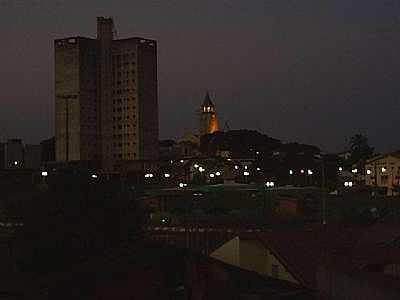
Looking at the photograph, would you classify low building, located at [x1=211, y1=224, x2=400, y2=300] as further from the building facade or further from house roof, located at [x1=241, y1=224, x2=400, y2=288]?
the building facade

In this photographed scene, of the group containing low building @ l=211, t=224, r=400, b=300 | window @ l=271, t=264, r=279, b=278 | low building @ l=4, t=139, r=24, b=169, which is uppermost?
low building @ l=4, t=139, r=24, b=169

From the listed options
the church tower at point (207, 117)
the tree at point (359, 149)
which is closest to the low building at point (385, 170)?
the tree at point (359, 149)

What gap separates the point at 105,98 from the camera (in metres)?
96.5

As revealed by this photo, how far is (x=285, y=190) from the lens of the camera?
4641 cm

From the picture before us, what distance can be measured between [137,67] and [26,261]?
7587 cm

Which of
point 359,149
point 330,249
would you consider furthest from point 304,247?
point 359,149

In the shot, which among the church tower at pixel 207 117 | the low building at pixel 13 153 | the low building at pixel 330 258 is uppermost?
the church tower at pixel 207 117

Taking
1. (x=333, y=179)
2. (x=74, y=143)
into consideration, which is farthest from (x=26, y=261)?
(x=74, y=143)

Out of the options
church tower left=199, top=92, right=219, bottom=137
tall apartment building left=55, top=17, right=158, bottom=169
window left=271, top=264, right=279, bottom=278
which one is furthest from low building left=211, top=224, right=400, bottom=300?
church tower left=199, top=92, right=219, bottom=137

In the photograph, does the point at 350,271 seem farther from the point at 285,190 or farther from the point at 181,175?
the point at 181,175

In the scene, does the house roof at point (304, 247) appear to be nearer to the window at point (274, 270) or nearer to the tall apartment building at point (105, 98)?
the window at point (274, 270)

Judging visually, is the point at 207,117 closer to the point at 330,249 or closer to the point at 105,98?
the point at 105,98

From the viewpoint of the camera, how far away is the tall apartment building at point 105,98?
9331 cm

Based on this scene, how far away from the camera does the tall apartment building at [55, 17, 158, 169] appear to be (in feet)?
306
